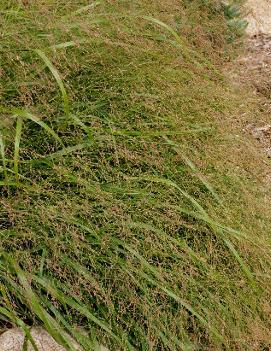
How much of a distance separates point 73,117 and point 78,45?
29cm

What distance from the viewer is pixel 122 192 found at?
258 centimetres

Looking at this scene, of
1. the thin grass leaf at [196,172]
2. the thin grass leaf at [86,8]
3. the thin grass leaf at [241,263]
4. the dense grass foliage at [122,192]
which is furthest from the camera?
the thin grass leaf at [86,8]

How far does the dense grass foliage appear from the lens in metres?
2.42

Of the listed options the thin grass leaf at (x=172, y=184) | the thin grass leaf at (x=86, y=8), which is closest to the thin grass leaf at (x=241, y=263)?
the thin grass leaf at (x=172, y=184)

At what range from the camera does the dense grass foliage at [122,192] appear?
242 centimetres

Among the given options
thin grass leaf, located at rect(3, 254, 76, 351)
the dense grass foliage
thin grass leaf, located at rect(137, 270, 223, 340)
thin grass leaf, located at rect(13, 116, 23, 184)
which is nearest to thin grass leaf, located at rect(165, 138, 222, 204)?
the dense grass foliage

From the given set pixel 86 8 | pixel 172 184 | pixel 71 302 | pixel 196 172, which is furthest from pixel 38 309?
pixel 86 8

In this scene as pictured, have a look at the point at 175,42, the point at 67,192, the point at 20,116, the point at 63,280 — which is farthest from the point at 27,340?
the point at 175,42

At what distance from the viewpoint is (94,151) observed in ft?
8.86

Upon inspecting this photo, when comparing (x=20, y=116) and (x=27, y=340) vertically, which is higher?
(x=20, y=116)

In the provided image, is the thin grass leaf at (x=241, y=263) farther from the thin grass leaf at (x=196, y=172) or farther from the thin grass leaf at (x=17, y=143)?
the thin grass leaf at (x=17, y=143)

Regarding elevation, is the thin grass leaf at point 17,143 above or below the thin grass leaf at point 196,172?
below

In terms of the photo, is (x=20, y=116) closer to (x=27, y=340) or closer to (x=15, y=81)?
(x=15, y=81)

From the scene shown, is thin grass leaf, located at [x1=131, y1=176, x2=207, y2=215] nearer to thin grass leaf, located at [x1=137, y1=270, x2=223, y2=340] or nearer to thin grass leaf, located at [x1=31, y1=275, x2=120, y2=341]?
thin grass leaf, located at [x1=137, y1=270, x2=223, y2=340]
